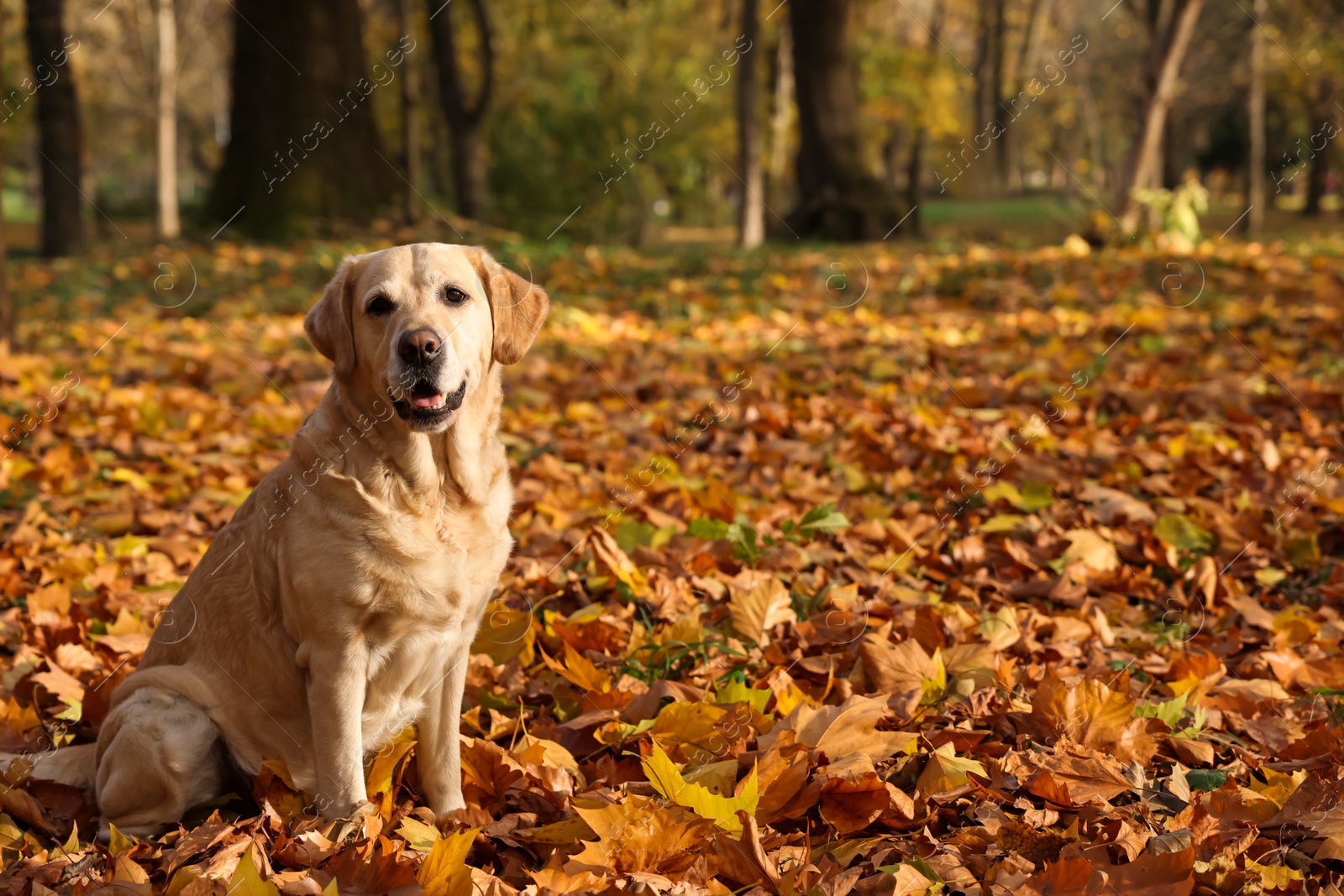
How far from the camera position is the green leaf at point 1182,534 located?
4207 millimetres

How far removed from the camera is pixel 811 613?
378 cm

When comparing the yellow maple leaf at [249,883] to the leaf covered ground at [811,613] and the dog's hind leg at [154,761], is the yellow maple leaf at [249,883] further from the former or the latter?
the dog's hind leg at [154,761]

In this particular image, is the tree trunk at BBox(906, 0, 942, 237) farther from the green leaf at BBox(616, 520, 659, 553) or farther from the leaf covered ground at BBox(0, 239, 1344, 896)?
the green leaf at BBox(616, 520, 659, 553)

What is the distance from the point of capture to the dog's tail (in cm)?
283

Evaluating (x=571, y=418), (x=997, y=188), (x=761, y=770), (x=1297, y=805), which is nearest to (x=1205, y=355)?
(x=571, y=418)

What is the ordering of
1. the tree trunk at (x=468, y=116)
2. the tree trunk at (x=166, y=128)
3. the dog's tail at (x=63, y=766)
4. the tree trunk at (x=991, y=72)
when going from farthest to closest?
the tree trunk at (x=991, y=72) < the tree trunk at (x=166, y=128) < the tree trunk at (x=468, y=116) < the dog's tail at (x=63, y=766)

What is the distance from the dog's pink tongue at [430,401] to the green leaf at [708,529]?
185 centimetres

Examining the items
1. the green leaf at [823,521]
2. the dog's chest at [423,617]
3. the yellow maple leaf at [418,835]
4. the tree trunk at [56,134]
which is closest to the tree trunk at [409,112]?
the tree trunk at [56,134]

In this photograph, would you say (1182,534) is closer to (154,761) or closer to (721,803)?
(721,803)

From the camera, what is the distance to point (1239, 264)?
391 inches

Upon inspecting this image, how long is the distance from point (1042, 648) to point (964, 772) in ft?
3.17

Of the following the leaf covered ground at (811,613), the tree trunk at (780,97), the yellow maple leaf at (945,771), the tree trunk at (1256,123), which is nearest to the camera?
the leaf covered ground at (811,613)

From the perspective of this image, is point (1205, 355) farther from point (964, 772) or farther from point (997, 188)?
point (997, 188)

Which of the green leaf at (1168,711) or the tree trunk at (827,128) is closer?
the green leaf at (1168,711)
